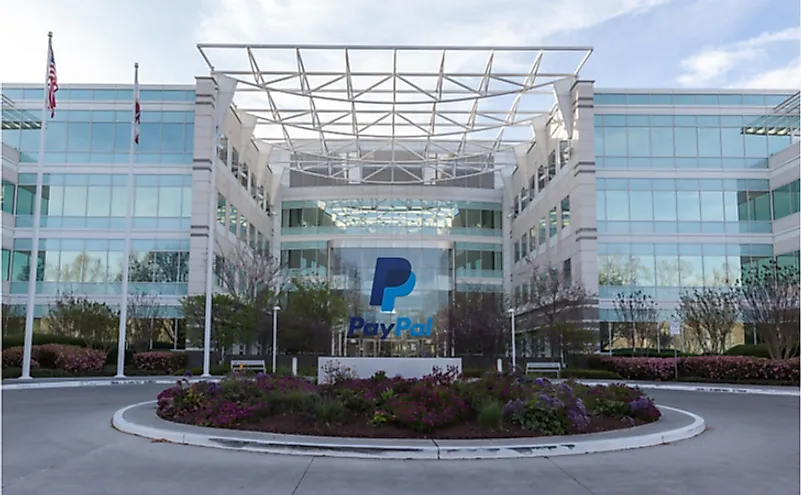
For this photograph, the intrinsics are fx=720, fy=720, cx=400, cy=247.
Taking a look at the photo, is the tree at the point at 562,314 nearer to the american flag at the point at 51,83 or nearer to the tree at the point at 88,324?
the tree at the point at 88,324

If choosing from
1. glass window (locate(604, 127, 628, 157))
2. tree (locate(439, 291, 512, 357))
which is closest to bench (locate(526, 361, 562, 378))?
tree (locate(439, 291, 512, 357))

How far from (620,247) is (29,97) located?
39.9 metres

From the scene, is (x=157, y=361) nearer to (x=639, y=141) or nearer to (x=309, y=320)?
(x=309, y=320)

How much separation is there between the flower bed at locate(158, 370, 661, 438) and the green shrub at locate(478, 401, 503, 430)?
17mm

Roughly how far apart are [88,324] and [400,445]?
30060 millimetres

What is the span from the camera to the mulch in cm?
1182

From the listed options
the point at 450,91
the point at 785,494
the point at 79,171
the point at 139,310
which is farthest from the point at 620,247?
the point at 785,494

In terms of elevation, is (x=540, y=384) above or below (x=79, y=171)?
below

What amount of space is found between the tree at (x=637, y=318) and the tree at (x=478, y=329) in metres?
6.90

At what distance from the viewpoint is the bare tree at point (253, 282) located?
43.2 m

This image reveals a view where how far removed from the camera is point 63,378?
30078mm

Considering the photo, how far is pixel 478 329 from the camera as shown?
141 feet

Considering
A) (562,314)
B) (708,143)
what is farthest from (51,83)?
(708,143)

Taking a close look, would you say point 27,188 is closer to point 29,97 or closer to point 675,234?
point 29,97
